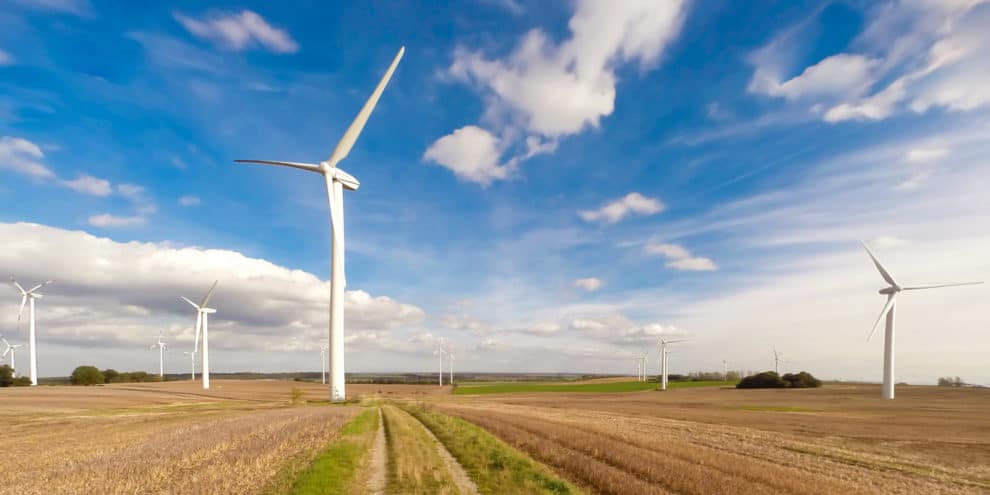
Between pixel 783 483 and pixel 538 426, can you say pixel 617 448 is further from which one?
pixel 538 426

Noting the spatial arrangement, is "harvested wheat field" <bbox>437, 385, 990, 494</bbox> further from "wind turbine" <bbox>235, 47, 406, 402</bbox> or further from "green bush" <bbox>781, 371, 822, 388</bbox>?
"green bush" <bbox>781, 371, 822, 388</bbox>

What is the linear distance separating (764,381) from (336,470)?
169 m

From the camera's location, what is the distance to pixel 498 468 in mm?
19719

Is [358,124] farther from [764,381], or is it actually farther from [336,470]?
[764,381]

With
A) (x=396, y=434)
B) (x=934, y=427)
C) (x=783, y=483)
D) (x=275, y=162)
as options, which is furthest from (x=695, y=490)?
(x=275, y=162)

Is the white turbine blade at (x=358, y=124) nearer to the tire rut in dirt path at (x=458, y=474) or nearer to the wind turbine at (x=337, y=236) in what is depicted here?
the wind turbine at (x=337, y=236)

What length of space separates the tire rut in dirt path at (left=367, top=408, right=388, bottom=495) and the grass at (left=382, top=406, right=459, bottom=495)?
0.24 meters

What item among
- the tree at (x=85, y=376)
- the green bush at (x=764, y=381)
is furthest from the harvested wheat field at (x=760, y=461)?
the tree at (x=85, y=376)

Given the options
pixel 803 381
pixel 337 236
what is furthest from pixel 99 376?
pixel 803 381

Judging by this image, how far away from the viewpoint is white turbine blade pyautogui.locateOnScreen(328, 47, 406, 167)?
229 feet

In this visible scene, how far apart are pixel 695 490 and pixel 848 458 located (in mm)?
16237

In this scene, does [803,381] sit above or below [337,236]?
below

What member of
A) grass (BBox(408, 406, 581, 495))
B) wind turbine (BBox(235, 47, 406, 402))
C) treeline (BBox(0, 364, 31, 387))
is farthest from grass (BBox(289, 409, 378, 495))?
treeline (BBox(0, 364, 31, 387))

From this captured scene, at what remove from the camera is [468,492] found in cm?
1605
